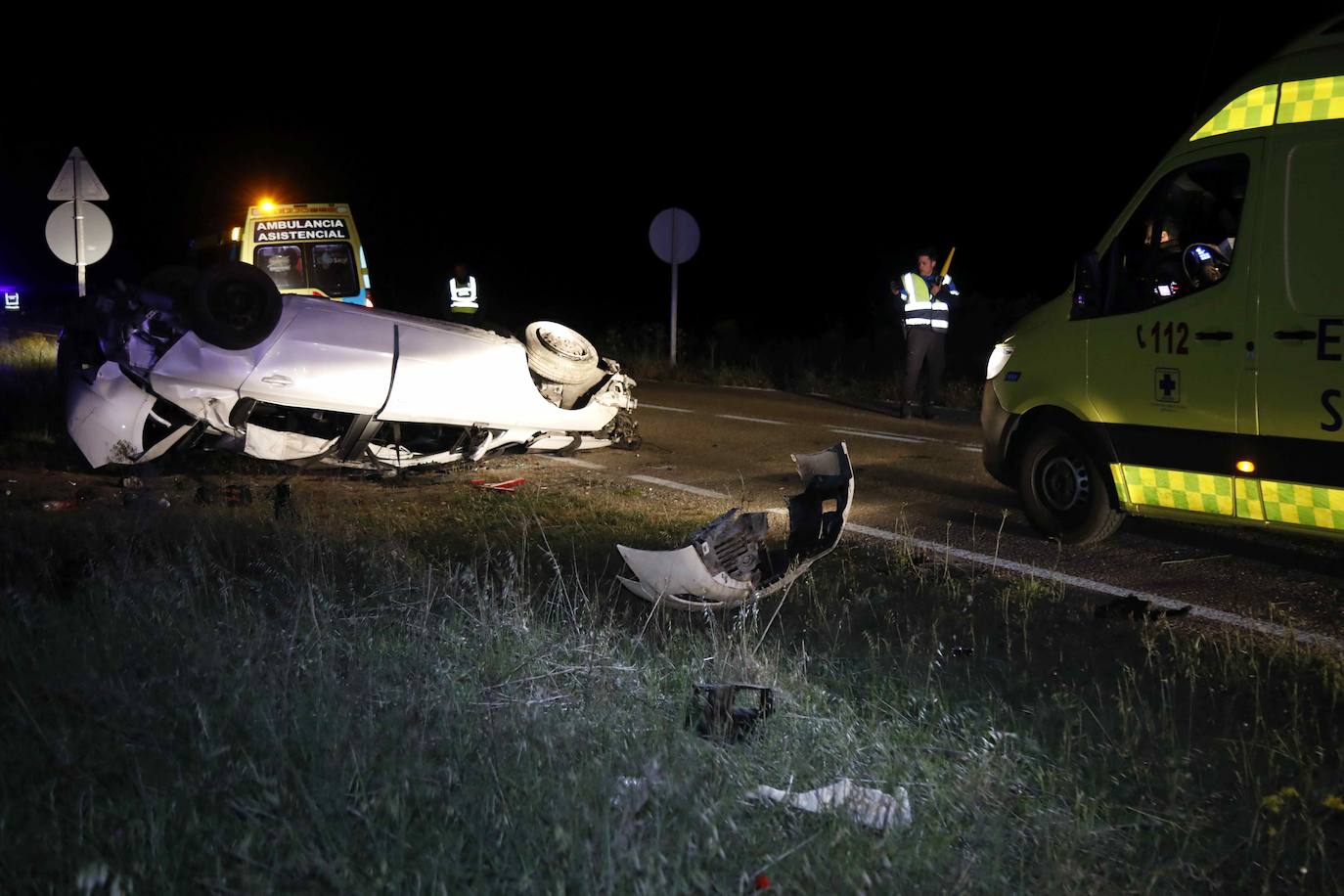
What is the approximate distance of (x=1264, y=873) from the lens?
10.8 ft

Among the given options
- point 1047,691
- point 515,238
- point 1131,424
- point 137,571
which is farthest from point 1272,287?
point 515,238

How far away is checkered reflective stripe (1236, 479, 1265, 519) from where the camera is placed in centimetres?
602

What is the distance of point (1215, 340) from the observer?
6102 millimetres

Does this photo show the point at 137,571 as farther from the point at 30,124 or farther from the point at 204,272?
the point at 30,124

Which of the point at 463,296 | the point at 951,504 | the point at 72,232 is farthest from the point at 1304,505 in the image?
the point at 463,296

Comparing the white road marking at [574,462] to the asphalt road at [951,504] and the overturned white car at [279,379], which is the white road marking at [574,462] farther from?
the overturned white car at [279,379]

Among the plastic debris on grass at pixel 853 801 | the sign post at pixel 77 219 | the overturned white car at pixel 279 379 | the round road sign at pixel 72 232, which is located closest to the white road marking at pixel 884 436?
the overturned white car at pixel 279 379

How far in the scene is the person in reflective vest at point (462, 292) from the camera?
65.4 ft

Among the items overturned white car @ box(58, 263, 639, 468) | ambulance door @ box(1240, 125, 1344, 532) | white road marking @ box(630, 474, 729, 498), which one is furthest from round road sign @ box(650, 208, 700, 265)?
ambulance door @ box(1240, 125, 1344, 532)

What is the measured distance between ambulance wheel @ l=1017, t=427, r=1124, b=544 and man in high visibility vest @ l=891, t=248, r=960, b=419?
580cm

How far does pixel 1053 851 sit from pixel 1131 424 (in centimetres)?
382

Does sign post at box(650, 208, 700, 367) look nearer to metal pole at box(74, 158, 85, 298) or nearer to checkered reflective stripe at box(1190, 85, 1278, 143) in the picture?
metal pole at box(74, 158, 85, 298)

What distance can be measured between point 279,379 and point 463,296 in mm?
11765

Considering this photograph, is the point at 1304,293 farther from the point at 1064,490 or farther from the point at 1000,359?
the point at 1000,359
